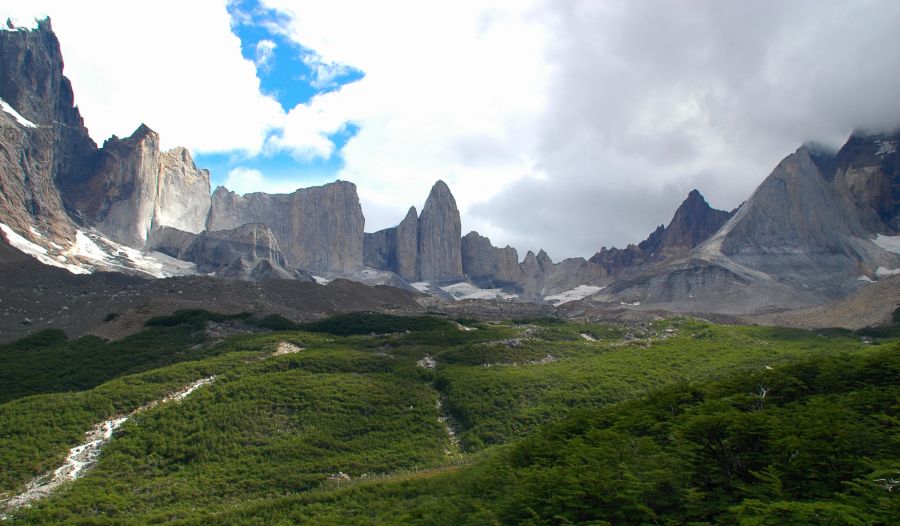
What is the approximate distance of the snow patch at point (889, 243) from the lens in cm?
19207

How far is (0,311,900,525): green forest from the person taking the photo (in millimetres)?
14242

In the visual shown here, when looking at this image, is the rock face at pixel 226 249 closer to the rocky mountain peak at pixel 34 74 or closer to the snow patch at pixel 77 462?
the rocky mountain peak at pixel 34 74

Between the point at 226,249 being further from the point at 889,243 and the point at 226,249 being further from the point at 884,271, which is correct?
the point at 889,243

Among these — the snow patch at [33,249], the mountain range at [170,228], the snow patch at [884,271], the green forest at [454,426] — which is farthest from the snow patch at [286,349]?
the snow patch at [884,271]

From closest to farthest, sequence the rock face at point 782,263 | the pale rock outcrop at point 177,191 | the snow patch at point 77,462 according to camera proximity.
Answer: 1. the snow patch at point 77,462
2. the rock face at point 782,263
3. the pale rock outcrop at point 177,191

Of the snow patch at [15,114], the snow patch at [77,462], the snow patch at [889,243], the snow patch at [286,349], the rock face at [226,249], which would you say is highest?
the snow patch at [15,114]

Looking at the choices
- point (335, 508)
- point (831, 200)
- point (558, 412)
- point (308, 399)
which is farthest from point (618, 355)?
point (831, 200)

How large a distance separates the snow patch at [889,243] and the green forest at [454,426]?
15306cm

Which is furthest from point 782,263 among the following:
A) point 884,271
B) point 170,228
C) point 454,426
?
point 454,426

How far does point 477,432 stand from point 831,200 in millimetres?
199907

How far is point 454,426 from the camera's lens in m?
36.1

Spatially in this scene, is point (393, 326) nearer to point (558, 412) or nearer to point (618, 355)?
point (618, 355)

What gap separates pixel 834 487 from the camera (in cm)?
1305

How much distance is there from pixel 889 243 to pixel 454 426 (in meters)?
204
